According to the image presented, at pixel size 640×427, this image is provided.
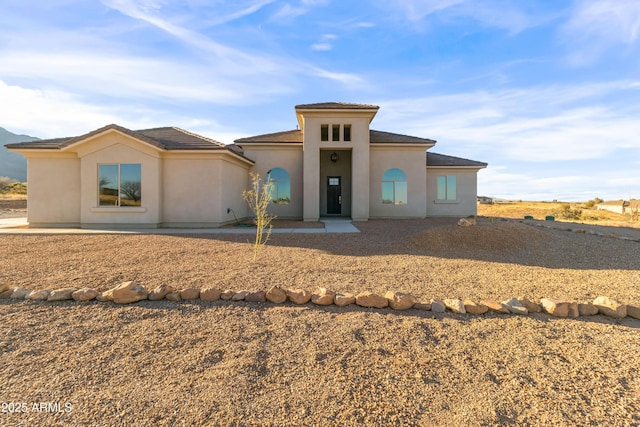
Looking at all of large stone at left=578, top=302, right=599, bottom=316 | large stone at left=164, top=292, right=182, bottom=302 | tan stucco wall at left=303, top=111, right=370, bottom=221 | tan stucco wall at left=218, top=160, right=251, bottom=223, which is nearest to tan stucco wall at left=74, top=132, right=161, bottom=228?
tan stucco wall at left=218, top=160, right=251, bottom=223

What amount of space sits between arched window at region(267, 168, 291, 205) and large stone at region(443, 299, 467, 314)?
13.8 m

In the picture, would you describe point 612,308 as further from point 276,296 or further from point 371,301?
point 276,296

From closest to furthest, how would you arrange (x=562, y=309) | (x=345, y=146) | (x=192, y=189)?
(x=562, y=309), (x=192, y=189), (x=345, y=146)

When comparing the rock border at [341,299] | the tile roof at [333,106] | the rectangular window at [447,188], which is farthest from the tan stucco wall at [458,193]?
the rock border at [341,299]

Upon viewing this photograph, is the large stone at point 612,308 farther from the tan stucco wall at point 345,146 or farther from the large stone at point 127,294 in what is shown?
the tan stucco wall at point 345,146

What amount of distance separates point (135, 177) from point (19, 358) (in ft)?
37.5

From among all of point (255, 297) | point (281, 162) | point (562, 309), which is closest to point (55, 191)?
point (281, 162)

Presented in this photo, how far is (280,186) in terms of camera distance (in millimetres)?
17625

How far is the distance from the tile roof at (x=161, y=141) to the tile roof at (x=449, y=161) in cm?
1252

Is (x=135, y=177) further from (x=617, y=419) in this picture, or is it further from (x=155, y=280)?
(x=617, y=419)

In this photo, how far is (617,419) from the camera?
8.11 feet

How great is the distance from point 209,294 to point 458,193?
1772 cm

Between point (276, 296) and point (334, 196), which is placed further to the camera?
point (334, 196)

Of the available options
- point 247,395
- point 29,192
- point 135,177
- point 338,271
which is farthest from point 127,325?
point 29,192
